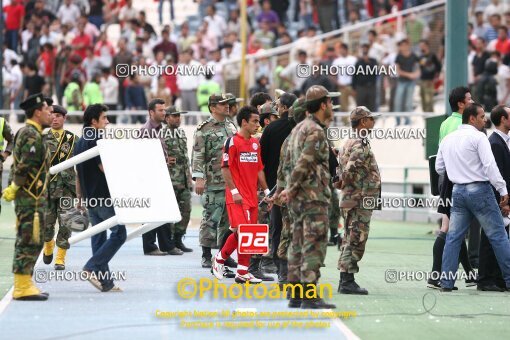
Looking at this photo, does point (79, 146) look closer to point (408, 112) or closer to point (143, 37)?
point (408, 112)

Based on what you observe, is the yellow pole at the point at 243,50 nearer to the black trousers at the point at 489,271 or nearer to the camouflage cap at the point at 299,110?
the black trousers at the point at 489,271

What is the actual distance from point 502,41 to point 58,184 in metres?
14.0

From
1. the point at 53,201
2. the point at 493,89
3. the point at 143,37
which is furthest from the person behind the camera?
the point at 143,37

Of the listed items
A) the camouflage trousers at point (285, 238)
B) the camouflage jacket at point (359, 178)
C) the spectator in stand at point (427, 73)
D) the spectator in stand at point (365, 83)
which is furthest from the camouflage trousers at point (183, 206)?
the spectator in stand at point (427, 73)

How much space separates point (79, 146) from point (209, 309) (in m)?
2.71

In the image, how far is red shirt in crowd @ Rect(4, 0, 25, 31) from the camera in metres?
35.3

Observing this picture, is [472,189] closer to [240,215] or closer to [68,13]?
[240,215]

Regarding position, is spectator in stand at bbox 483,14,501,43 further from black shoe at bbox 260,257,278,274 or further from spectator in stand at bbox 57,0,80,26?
black shoe at bbox 260,257,278,274

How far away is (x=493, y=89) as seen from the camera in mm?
27953

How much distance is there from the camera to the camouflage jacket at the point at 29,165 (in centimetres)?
1414

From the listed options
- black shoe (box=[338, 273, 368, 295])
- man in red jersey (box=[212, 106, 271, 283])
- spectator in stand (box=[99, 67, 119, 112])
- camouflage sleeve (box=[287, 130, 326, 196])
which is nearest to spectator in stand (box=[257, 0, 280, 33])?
spectator in stand (box=[99, 67, 119, 112])

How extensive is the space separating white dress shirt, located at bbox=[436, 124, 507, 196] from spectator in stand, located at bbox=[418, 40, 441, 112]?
13.4m

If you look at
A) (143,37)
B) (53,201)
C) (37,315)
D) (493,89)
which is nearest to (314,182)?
(37,315)

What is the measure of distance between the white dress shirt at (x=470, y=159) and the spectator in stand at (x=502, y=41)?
1357 cm
